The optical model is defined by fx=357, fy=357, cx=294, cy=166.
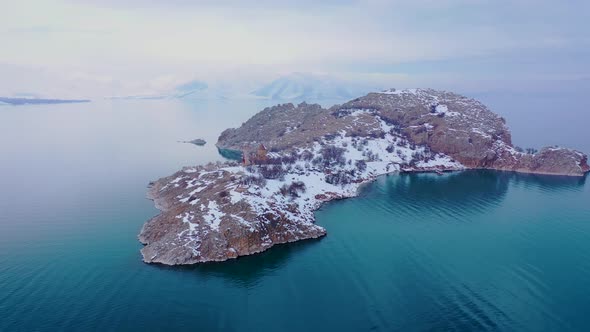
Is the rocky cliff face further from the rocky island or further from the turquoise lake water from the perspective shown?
the turquoise lake water

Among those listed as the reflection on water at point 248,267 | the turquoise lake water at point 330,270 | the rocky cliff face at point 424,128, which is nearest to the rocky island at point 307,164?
the rocky cliff face at point 424,128

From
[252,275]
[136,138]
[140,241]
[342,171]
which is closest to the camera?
[252,275]

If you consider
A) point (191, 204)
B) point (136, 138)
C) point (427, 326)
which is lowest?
point (427, 326)

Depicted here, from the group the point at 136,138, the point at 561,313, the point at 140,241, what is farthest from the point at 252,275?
the point at 136,138

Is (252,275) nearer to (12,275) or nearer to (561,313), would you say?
Result: (12,275)

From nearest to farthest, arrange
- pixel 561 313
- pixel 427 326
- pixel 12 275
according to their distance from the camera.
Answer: pixel 427 326, pixel 561 313, pixel 12 275

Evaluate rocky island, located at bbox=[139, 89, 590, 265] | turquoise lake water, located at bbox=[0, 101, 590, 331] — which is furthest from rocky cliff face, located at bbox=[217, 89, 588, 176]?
turquoise lake water, located at bbox=[0, 101, 590, 331]

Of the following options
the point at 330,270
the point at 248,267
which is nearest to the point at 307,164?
the point at 248,267

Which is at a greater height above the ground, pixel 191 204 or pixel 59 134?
pixel 59 134
